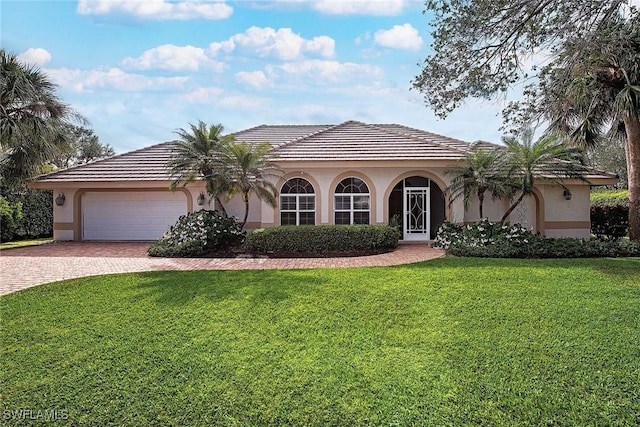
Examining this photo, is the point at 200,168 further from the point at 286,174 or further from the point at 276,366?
the point at 276,366

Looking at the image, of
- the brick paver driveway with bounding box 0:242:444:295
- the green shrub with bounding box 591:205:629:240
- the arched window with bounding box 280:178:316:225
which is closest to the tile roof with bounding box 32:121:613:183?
the arched window with bounding box 280:178:316:225

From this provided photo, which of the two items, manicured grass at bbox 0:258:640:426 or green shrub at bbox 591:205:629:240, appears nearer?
manicured grass at bbox 0:258:640:426

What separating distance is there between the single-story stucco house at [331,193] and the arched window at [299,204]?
0.05 meters

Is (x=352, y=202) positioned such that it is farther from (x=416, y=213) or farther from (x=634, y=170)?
(x=634, y=170)

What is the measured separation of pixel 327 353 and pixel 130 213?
17.8 metres

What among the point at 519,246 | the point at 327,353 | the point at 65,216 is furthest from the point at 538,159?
the point at 65,216

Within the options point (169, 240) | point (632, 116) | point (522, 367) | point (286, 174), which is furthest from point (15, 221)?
point (632, 116)

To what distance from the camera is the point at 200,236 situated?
15.3 meters

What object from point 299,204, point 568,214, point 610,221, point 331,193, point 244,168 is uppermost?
point 244,168

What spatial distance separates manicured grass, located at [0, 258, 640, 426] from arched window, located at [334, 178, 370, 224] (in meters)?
8.95

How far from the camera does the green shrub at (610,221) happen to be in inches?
778

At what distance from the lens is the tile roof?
17.8m

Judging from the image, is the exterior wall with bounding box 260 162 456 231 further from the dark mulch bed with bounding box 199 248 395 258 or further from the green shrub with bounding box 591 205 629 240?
the green shrub with bounding box 591 205 629 240

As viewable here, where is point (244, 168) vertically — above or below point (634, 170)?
above
